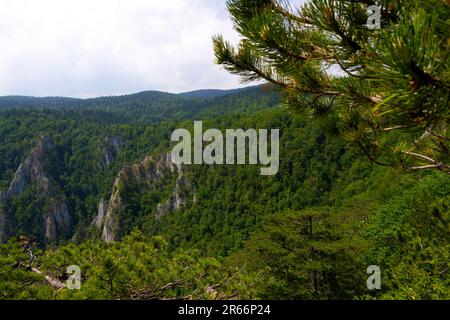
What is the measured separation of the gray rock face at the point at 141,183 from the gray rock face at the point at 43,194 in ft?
49.8

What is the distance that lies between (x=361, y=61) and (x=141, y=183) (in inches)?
4286

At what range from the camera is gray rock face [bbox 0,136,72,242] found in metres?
113

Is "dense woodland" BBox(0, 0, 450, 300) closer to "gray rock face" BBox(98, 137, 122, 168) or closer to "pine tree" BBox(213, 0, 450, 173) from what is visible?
"pine tree" BBox(213, 0, 450, 173)

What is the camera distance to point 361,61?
2922 millimetres

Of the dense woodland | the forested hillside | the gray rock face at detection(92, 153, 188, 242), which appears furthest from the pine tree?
the gray rock face at detection(92, 153, 188, 242)

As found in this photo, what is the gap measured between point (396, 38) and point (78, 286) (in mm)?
5581

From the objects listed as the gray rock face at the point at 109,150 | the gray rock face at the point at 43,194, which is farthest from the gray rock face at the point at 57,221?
the gray rock face at the point at 109,150

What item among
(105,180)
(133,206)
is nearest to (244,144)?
(133,206)

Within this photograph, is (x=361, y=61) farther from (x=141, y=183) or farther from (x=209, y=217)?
(x=141, y=183)

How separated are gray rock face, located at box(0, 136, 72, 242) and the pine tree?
121 m

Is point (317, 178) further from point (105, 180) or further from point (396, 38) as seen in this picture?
point (105, 180)

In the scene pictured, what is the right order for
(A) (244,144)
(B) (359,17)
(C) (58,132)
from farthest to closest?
(C) (58,132) → (A) (244,144) → (B) (359,17)

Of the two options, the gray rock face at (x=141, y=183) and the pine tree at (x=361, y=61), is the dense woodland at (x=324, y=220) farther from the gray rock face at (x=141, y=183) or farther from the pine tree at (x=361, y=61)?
the gray rock face at (x=141, y=183)
